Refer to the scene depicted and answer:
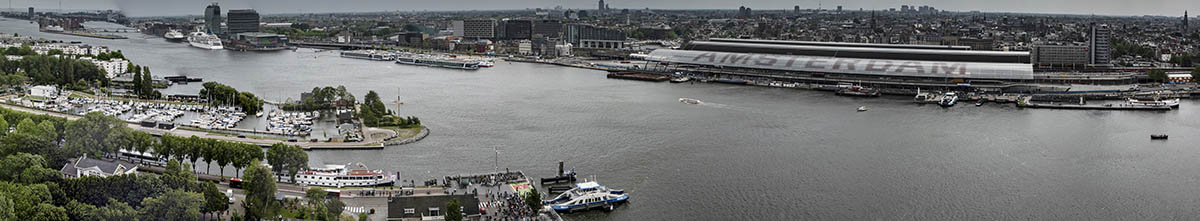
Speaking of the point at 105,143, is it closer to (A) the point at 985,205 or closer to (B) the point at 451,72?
(A) the point at 985,205

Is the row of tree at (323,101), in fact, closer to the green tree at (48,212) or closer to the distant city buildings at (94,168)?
the distant city buildings at (94,168)

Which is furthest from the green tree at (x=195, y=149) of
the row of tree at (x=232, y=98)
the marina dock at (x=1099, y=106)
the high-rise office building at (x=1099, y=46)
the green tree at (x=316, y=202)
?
the high-rise office building at (x=1099, y=46)

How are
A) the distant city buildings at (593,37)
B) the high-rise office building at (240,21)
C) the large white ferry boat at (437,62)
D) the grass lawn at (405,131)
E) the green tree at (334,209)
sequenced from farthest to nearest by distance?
the high-rise office building at (240,21) → the distant city buildings at (593,37) → the large white ferry boat at (437,62) → the grass lawn at (405,131) → the green tree at (334,209)

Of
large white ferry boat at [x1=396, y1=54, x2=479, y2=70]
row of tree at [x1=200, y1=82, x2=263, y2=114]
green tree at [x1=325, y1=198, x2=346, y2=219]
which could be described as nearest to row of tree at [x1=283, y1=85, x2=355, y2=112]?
row of tree at [x1=200, y1=82, x2=263, y2=114]

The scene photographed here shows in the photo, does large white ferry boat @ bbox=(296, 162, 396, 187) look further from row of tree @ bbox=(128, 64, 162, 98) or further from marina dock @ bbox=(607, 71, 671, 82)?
marina dock @ bbox=(607, 71, 671, 82)

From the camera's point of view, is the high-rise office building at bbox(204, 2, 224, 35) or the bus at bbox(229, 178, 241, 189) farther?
the high-rise office building at bbox(204, 2, 224, 35)
